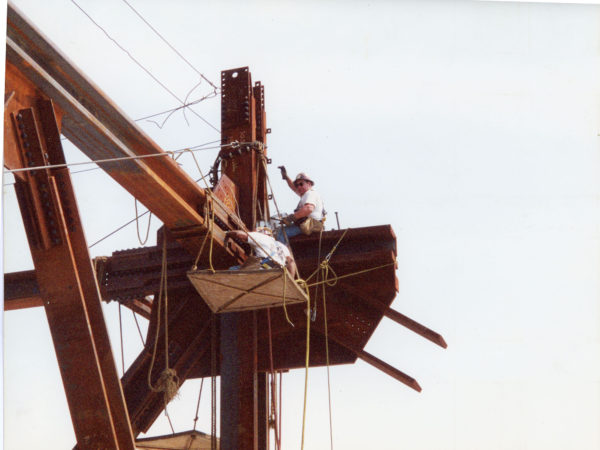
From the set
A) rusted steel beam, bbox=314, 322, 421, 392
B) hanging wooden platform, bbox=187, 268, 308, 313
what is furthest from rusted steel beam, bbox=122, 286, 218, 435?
rusted steel beam, bbox=314, 322, 421, 392

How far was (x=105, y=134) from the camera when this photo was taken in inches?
240

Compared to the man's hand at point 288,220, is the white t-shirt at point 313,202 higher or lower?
higher

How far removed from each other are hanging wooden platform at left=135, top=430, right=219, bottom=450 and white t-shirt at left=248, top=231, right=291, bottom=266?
10.7 feet

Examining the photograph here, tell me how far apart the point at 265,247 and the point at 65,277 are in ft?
8.26

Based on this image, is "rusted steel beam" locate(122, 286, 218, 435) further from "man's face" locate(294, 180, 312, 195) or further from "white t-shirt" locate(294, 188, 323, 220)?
"man's face" locate(294, 180, 312, 195)

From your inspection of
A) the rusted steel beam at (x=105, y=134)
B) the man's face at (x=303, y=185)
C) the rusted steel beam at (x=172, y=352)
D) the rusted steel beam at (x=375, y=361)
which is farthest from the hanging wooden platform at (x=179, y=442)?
the man's face at (x=303, y=185)

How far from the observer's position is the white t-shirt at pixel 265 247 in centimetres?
782

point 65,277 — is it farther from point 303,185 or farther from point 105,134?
point 303,185

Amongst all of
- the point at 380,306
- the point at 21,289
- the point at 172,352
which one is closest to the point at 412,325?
the point at 380,306

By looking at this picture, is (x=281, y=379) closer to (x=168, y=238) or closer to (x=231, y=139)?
(x=168, y=238)

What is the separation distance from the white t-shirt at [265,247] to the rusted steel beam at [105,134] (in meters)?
0.41

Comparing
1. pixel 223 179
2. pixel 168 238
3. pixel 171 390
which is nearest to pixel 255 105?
pixel 223 179

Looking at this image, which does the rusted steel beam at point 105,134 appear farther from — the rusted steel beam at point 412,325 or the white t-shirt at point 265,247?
the rusted steel beam at point 412,325

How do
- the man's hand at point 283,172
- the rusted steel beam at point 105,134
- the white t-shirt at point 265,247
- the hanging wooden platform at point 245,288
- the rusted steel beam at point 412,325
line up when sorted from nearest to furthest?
the rusted steel beam at point 105,134 → the hanging wooden platform at point 245,288 → the white t-shirt at point 265,247 → the rusted steel beam at point 412,325 → the man's hand at point 283,172
